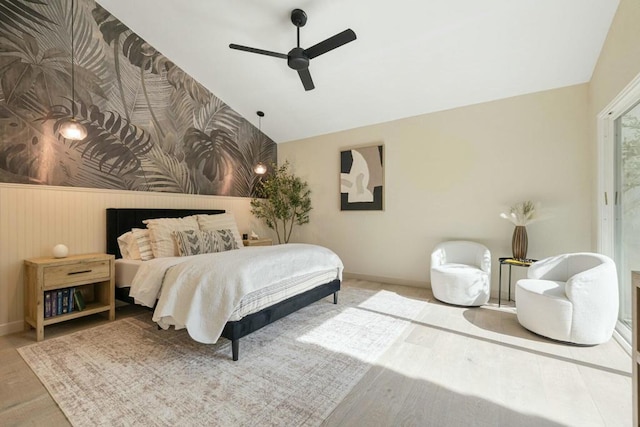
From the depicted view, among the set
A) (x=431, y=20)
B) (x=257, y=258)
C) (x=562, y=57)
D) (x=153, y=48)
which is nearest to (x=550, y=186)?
(x=562, y=57)

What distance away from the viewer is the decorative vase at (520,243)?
11.1 feet

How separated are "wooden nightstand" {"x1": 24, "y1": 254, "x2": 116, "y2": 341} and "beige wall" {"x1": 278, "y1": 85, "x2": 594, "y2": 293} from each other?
339 centimetres

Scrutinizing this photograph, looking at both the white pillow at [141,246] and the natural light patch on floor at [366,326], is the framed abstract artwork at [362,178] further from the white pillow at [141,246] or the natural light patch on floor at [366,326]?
the white pillow at [141,246]

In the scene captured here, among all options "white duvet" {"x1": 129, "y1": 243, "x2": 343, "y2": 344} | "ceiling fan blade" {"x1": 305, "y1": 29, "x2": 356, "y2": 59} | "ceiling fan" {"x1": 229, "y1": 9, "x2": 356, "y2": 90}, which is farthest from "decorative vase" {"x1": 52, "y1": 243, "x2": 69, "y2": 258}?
→ "ceiling fan blade" {"x1": 305, "y1": 29, "x2": 356, "y2": 59}

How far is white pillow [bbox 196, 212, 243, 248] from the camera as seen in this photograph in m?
3.90

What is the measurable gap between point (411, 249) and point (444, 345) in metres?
2.13

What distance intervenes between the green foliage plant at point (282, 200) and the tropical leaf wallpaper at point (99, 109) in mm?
971

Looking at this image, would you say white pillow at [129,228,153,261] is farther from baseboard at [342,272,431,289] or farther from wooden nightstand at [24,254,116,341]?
baseboard at [342,272,431,289]

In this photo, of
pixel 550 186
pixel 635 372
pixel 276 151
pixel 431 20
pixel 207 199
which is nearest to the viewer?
pixel 635 372

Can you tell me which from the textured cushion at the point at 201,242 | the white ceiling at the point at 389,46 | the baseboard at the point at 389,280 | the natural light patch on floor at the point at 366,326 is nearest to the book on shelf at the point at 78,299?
the textured cushion at the point at 201,242

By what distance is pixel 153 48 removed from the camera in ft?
12.8

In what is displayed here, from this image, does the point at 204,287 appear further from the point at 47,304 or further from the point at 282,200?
the point at 282,200

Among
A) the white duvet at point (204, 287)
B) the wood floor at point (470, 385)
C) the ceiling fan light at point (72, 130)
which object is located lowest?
the wood floor at point (470, 385)

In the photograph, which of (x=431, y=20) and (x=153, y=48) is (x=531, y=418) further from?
(x=153, y=48)
